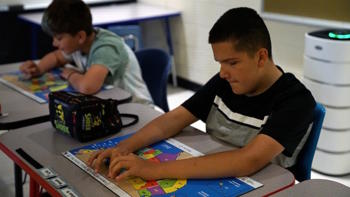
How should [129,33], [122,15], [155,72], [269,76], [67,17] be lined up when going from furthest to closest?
[122,15]
[129,33]
[155,72]
[67,17]
[269,76]

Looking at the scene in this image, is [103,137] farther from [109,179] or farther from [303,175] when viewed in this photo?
[303,175]

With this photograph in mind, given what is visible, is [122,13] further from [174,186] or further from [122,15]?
[174,186]

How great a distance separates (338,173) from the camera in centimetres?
278

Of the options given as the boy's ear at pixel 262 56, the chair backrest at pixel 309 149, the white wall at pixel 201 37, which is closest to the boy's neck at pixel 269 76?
the boy's ear at pixel 262 56

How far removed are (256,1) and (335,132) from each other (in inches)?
50.1

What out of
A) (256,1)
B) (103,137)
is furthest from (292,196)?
(256,1)

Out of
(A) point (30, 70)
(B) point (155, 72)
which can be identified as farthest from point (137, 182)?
(B) point (155, 72)

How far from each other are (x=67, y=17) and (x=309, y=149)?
1.23 m

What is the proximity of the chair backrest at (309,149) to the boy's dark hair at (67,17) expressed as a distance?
3.83 ft

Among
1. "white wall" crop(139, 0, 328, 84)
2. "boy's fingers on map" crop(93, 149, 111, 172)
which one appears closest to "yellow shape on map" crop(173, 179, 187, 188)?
"boy's fingers on map" crop(93, 149, 111, 172)

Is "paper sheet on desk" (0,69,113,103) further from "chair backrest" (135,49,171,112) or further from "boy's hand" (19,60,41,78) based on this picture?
"chair backrest" (135,49,171,112)

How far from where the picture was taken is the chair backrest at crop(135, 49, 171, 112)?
247 cm

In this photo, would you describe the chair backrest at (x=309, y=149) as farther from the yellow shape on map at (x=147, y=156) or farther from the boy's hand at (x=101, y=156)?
the boy's hand at (x=101, y=156)

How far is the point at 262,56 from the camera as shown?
1347mm
